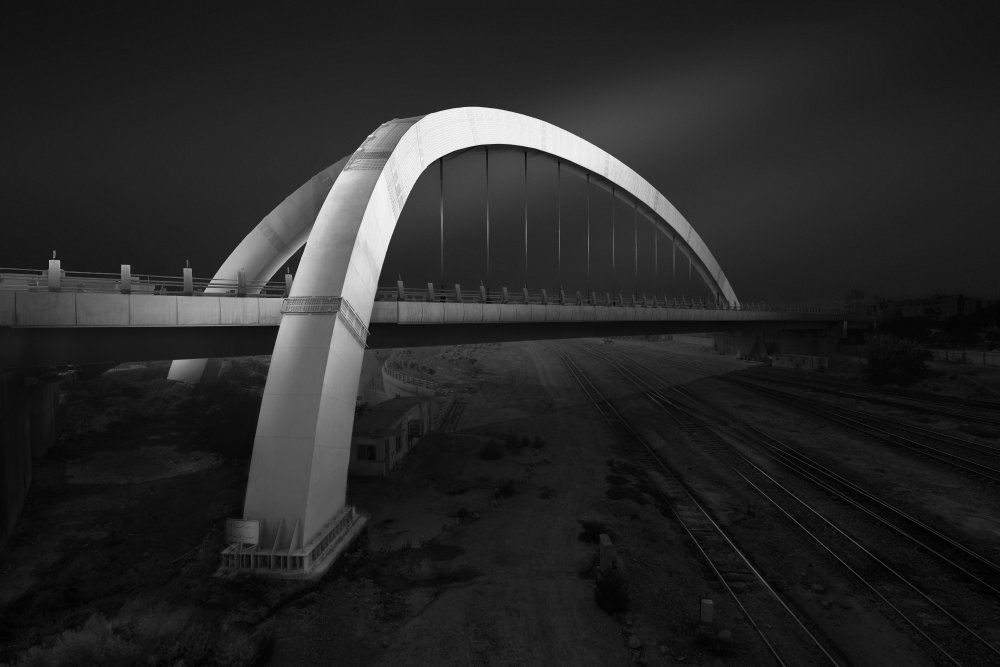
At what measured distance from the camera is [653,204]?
153 ft

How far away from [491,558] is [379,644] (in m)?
3.96

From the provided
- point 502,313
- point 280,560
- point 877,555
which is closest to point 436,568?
point 280,560

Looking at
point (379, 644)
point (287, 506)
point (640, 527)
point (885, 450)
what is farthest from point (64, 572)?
point (885, 450)

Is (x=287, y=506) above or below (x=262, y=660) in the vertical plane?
above

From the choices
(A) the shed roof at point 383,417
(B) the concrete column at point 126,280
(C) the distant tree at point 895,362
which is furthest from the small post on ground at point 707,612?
(C) the distant tree at point 895,362

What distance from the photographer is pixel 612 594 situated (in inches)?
392

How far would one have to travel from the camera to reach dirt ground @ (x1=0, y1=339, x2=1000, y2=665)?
28.6 feet

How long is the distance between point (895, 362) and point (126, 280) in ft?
181

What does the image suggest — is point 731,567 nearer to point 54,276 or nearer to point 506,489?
point 506,489

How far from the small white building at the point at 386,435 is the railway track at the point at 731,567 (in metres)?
10.3

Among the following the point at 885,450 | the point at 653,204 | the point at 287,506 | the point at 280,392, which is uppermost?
the point at 653,204

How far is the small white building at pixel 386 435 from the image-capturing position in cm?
1864

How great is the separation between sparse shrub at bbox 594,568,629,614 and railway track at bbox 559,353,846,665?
2417 mm

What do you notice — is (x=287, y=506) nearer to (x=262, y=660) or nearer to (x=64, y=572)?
(x=262, y=660)
